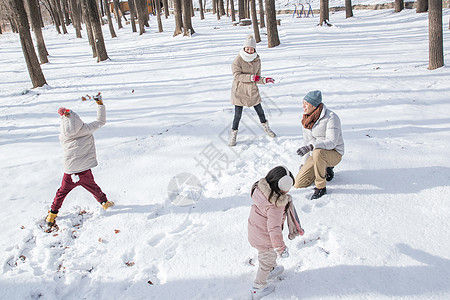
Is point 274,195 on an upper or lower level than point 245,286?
upper

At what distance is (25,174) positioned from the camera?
5125 mm

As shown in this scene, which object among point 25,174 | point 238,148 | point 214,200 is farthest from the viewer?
point 238,148

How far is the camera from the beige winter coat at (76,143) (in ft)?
11.9

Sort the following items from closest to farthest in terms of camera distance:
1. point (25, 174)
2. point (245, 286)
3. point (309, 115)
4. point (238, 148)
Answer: point (245, 286), point (309, 115), point (25, 174), point (238, 148)

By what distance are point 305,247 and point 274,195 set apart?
1098 mm

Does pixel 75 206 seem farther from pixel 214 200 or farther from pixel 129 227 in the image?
pixel 214 200

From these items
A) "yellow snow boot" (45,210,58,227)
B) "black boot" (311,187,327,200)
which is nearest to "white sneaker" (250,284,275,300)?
"black boot" (311,187,327,200)

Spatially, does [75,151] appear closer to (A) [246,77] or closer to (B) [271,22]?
(A) [246,77]

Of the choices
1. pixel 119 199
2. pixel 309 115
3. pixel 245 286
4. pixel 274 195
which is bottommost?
pixel 245 286

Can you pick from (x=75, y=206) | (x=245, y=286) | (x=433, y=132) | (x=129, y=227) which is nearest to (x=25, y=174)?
(x=75, y=206)

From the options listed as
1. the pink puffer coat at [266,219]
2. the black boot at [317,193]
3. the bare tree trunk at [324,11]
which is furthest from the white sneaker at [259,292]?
the bare tree trunk at [324,11]

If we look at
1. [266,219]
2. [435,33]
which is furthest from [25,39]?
[435,33]

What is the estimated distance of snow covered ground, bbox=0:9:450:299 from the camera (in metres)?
2.88

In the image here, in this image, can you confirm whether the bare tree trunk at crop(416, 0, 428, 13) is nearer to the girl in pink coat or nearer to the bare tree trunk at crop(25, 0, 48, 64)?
the bare tree trunk at crop(25, 0, 48, 64)
